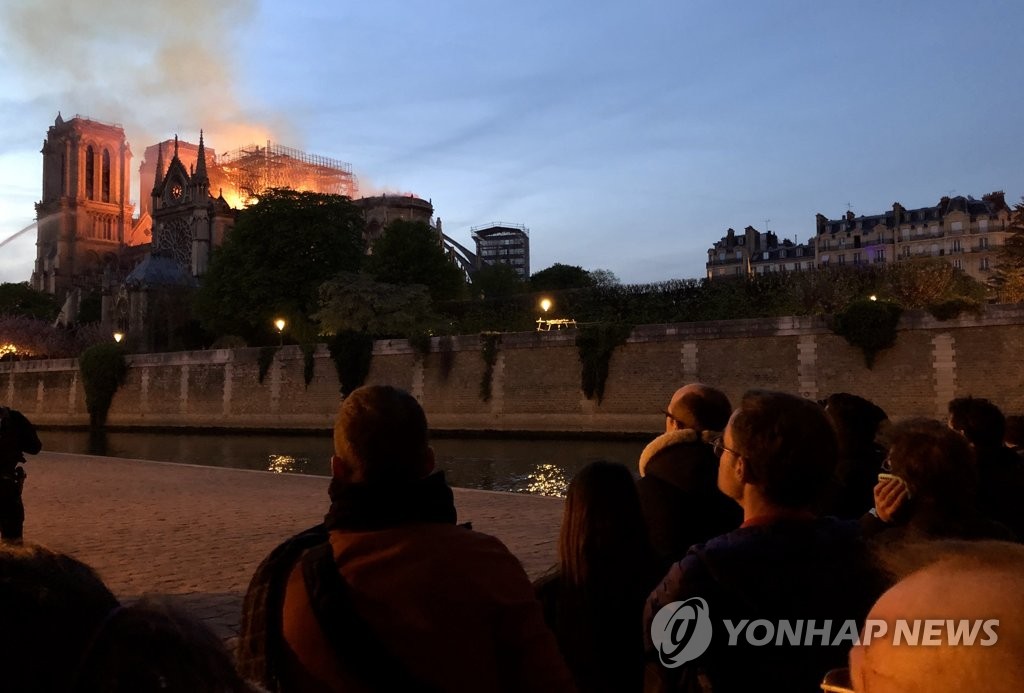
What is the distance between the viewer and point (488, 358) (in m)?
27.8

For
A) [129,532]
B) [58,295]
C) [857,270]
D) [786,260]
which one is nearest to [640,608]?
[129,532]

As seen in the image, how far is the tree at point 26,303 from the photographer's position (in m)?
66.9

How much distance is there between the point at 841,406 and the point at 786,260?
71053 millimetres

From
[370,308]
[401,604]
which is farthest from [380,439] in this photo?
[370,308]

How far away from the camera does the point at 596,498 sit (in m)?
2.24

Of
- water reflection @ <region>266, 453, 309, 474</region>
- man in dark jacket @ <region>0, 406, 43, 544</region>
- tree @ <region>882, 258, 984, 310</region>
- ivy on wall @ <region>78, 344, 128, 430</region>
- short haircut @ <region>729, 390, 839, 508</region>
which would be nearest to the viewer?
short haircut @ <region>729, 390, 839, 508</region>

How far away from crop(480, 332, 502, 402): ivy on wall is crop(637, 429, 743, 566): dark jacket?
24.9m

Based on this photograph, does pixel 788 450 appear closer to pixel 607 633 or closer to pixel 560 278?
pixel 607 633

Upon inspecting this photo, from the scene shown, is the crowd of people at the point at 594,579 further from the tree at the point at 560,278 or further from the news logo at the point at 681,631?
the tree at the point at 560,278

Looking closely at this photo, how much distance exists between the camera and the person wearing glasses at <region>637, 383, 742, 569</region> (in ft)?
8.89

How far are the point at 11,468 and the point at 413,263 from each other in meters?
35.7

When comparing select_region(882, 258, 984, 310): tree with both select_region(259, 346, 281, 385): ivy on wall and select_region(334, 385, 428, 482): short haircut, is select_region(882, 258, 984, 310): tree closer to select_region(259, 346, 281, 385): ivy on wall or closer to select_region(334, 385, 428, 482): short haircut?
select_region(259, 346, 281, 385): ivy on wall

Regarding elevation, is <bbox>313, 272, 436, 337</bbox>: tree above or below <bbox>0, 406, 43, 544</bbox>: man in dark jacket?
above

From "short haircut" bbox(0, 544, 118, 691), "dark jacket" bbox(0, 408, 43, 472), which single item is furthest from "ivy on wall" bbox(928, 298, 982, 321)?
"short haircut" bbox(0, 544, 118, 691)
